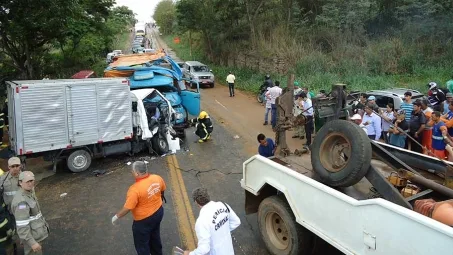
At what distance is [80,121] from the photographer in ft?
30.9

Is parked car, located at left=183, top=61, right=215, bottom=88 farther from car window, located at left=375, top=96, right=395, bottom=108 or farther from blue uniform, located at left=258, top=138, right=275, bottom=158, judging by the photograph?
blue uniform, located at left=258, top=138, right=275, bottom=158

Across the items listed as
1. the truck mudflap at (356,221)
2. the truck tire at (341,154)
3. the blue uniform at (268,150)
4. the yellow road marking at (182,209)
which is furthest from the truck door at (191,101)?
the truck tire at (341,154)

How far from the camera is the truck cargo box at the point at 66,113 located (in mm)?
8703

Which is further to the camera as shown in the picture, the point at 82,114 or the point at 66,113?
the point at 82,114

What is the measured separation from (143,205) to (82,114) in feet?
18.4

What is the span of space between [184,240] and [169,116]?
19.7 ft

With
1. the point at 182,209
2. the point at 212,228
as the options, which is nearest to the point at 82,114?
the point at 182,209

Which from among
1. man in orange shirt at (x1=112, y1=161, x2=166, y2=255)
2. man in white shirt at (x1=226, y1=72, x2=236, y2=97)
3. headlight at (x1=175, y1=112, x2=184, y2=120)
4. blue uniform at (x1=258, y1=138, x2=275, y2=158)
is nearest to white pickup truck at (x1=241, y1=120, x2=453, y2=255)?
blue uniform at (x1=258, y1=138, x2=275, y2=158)

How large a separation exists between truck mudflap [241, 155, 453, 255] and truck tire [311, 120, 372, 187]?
319mm

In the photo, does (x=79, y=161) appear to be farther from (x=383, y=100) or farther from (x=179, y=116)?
(x=383, y=100)

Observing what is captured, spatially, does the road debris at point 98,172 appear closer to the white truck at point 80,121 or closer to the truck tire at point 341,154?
the white truck at point 80,121

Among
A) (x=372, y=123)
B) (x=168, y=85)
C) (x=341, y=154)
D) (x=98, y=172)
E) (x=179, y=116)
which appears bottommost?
(x=98, y=172)

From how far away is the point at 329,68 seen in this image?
21391 millimetres

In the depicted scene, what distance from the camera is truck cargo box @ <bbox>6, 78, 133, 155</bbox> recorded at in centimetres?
870
